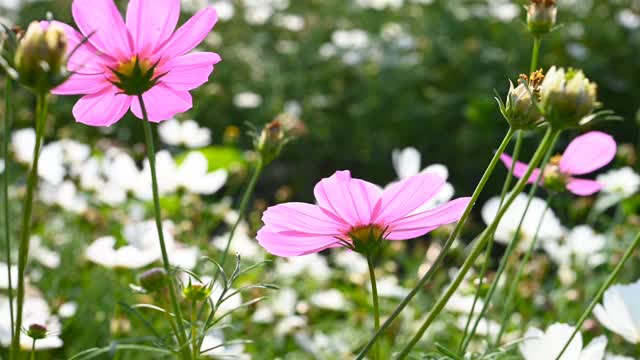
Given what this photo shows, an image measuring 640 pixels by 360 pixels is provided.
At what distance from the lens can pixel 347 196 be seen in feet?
1.51

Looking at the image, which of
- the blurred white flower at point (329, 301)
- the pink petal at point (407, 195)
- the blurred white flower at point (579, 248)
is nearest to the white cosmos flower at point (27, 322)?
the pink petal at point (407, 195)

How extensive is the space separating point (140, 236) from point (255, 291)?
0.73 ft

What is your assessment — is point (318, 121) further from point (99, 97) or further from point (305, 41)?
point (99, 97)

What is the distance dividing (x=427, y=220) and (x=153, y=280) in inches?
6.3

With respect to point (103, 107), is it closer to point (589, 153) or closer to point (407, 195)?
point (407, 195)

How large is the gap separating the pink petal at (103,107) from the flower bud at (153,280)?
9 centimetres

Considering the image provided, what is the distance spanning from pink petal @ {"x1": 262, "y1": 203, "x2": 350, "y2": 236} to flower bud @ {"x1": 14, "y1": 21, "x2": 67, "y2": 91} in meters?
0.13

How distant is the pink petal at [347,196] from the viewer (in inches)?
18.0

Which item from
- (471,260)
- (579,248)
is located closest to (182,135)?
(579,248)

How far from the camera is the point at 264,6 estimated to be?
11.2ft

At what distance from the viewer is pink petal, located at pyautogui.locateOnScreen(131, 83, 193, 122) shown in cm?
53

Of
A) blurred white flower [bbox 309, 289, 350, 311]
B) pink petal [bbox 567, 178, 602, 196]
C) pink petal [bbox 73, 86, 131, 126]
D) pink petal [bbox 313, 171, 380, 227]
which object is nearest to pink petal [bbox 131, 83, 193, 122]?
pink petal [bbox 73, 86, 131, 126]

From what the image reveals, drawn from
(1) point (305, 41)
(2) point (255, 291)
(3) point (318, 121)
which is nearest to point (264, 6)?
(1) point (305, 41)

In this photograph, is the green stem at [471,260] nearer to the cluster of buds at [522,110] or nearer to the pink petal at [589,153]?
the cluster of buds at [522,110]
